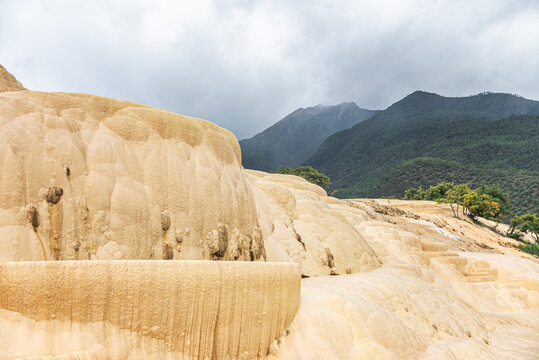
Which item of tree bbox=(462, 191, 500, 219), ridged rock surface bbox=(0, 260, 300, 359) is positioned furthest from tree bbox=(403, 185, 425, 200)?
ridged rock surface bbox=(0, 260, 300, 359)

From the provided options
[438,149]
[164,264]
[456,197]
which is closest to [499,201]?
[456,197]

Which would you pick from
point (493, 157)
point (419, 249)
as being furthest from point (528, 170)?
point (419, 249)

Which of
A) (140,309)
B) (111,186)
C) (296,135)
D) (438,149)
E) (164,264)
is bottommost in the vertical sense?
(140,309)

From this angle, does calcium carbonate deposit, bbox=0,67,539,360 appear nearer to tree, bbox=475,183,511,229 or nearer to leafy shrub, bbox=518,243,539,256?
leafy shrub, bbox=518,243,539,256

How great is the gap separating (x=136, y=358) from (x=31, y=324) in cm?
98

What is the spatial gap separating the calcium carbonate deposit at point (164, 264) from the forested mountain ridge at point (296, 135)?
111 metres

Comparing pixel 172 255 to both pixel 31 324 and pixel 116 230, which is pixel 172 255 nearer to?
pixel 116 230

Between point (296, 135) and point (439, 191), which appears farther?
point (296, 135)

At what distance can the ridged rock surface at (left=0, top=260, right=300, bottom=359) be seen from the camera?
3.13 meters

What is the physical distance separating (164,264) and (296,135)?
460ft

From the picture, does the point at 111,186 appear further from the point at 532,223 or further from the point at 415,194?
the point at 415,194

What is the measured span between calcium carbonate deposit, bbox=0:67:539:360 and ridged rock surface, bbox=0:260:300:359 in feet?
0.04

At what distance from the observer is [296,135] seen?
14238 cm

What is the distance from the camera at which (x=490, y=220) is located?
1534 inches
